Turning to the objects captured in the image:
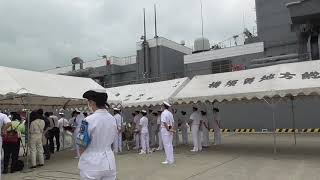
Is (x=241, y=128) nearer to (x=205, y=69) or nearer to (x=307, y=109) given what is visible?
(x=307, y=109)

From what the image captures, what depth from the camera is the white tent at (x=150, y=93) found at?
15.6m

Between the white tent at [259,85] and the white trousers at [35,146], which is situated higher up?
the white tent at [259,85]

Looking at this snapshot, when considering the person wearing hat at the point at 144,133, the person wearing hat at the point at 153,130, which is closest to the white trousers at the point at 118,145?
the person wearing hat at the point at 144,133

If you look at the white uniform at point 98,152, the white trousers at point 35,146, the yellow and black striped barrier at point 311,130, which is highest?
the white uniform at point 98,152

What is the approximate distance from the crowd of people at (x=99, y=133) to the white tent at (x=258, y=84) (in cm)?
94

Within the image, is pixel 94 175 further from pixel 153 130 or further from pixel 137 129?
pixel 153 130

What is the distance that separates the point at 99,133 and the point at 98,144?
0.41 ft

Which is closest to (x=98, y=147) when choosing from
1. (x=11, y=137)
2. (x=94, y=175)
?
(x=94, y=175)

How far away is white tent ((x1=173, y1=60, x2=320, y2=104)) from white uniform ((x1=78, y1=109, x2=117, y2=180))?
28.2 ft

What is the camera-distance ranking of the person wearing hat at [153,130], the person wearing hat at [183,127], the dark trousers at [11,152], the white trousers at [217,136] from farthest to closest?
the person wearing hat at [183,127] < the white trousers at [217,136] < the person wearing hat at [153,130] < the dark trousers at [11,152]

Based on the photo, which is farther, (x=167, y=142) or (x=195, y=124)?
(x=195, y=124)

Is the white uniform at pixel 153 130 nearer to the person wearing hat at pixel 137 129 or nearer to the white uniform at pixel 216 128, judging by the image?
the person wearing hat at pixel 137 129

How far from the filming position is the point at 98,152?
4258 mm

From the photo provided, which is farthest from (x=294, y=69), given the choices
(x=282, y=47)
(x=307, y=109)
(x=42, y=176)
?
(x=282, y=47)
